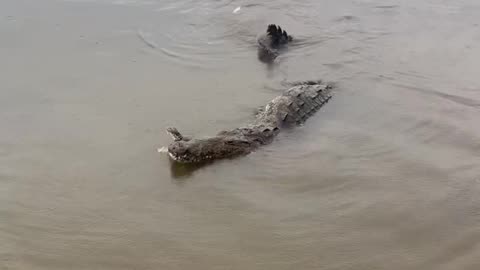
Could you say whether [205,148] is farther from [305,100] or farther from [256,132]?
[305,100]

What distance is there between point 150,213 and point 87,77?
3074 mm

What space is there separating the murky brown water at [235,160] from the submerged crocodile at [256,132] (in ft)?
0.45

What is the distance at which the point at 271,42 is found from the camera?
8828mm

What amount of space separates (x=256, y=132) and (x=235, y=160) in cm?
45

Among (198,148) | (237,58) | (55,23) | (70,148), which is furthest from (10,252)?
(55,23)

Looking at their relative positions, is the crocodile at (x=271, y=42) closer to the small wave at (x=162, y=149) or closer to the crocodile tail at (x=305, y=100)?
the crocodile tail at (x=305, y=100)

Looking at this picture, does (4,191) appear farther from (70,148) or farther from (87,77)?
(87,77)

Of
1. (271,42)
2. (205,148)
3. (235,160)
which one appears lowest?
(235,160)

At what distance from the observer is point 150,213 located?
5086 mm

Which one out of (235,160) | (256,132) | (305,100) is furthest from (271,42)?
(235,160)

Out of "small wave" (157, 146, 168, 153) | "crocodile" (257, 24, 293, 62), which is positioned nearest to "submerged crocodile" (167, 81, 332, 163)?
"small wave" (157, 146, 168, 153)

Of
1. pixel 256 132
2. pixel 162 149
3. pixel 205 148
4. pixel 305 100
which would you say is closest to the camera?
pixel 205 148

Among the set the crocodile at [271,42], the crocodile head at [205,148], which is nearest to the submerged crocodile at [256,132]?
the crocodile head at [205,148]

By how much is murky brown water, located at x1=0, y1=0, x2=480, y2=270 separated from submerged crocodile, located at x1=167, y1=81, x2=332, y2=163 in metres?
0.14
